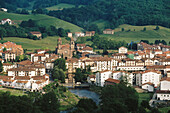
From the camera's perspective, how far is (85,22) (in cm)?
11456

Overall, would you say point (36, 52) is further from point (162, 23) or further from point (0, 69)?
point (162, 23)

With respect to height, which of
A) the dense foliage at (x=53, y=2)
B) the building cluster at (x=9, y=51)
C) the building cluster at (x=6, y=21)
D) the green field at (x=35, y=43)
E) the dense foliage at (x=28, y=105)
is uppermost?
the dense foliage at (x=53, y=2)

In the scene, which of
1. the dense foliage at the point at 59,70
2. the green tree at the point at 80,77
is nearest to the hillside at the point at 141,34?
the dense foliage at the point at 59,70

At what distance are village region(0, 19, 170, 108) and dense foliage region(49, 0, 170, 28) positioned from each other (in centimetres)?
2795

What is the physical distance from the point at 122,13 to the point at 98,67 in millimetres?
56034

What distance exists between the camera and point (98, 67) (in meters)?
59.4

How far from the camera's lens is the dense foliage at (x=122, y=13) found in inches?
4072

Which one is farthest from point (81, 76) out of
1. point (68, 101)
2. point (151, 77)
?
point (68, 101)

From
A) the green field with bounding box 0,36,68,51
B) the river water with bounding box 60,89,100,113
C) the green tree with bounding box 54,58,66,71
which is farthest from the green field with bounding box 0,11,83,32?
the river water with bounding box 60,89,100,113

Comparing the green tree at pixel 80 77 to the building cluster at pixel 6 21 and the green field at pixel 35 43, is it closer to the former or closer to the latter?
the green field at pixel 35 43

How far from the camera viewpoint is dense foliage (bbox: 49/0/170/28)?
103m

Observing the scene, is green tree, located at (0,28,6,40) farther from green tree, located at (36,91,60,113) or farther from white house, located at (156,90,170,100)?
green tree, located at (36,91,60,113)

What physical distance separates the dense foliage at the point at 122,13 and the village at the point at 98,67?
2795 cm

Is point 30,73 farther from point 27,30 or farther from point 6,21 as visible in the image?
point 6,21
